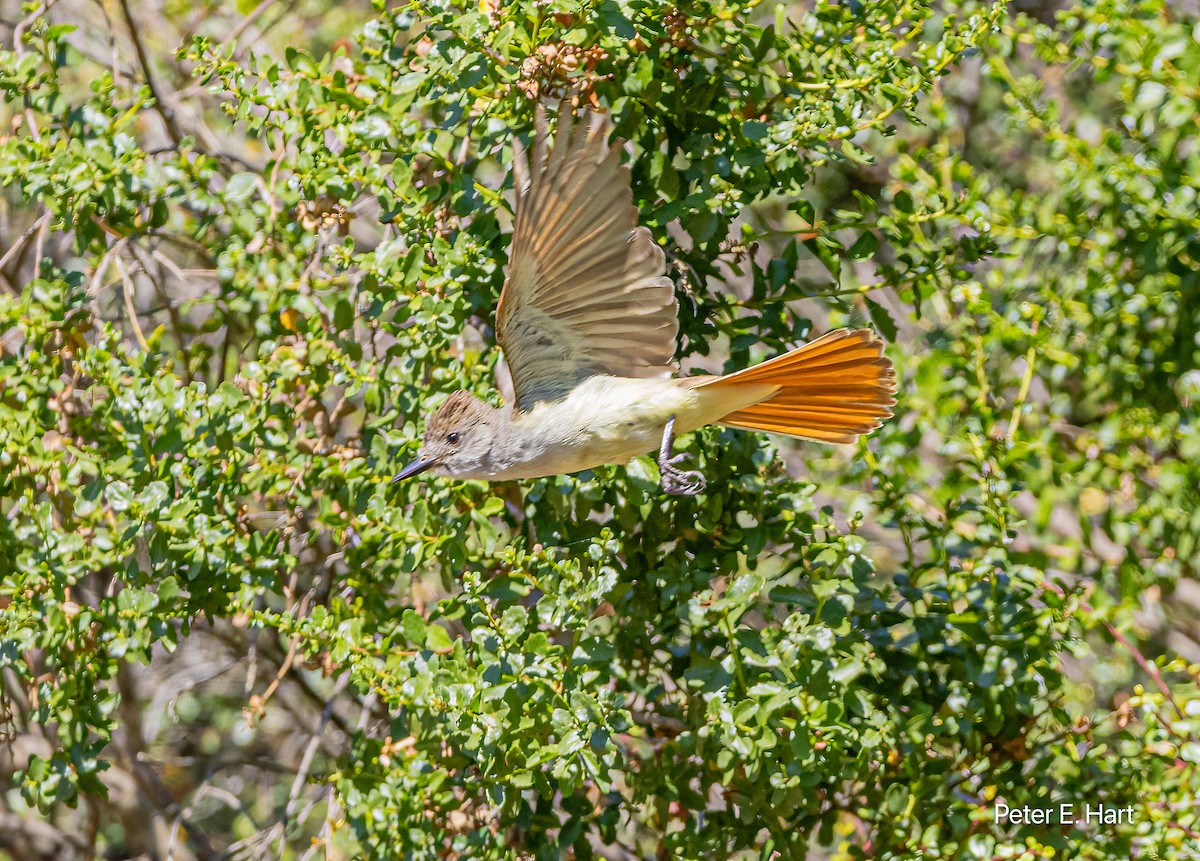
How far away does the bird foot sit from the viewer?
2.47 meters

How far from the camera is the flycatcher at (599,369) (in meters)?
2.33

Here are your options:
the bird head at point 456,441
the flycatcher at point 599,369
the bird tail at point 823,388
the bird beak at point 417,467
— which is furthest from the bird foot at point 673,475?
the bird beak at point 417,467

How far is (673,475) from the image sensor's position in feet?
8.18

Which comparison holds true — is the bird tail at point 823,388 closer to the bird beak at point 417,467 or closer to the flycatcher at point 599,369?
the flycatcher at point 599,369

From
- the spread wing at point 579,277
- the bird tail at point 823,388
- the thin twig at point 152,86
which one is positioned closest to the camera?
the spread wing at point 579,277

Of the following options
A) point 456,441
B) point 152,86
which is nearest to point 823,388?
point 456,441

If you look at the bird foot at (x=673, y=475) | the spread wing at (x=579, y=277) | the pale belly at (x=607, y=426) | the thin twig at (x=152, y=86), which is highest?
the thin twig at (x=152, y=86)

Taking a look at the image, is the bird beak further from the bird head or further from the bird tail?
the bird tail

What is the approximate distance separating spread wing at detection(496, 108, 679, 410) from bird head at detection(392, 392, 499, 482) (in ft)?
0.46

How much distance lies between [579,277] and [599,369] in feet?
0.84

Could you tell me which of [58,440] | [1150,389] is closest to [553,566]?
[58,440]

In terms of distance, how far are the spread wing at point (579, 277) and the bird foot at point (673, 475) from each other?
127 millimetres

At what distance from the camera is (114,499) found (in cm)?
258

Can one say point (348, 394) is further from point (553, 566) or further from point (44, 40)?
point (44, 40)
